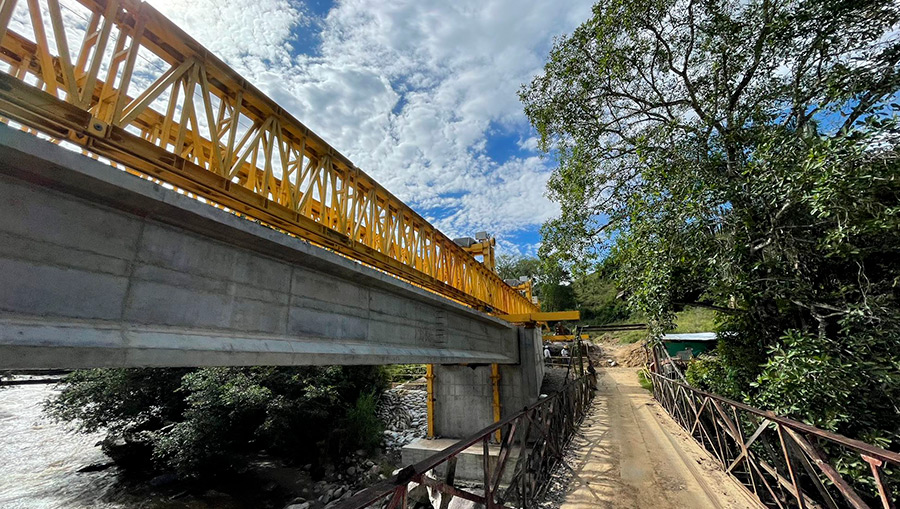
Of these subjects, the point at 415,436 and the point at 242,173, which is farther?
the point at 415,436

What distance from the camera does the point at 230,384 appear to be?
13.7 m

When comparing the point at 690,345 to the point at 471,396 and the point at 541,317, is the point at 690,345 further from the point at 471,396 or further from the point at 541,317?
the point at 471,396

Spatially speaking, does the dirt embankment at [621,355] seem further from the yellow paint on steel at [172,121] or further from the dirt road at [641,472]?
the yellow paint on steel at [172,121]

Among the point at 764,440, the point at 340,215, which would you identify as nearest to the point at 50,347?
the point at 340,215

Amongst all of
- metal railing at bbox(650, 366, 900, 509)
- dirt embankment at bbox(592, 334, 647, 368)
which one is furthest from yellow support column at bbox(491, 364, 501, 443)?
dirt embankment at bbox(592, 334, 647, 368)

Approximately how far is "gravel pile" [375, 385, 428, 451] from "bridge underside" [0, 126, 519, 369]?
546 inches

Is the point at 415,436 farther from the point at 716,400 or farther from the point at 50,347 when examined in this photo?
the point at 50,347

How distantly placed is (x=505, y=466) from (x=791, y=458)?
4.03 meters

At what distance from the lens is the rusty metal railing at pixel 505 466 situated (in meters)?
2.70

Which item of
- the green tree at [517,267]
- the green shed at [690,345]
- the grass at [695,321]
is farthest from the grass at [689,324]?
the green tree at [517,267]

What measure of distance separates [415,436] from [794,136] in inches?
647

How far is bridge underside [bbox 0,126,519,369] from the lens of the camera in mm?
2033

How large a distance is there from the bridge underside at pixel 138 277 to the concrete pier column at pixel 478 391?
9581 millimetres

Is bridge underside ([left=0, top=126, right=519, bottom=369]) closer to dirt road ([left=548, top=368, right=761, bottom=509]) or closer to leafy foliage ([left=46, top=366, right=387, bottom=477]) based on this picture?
dirt road ([left=548, top=368, right=761, bottom=509])
